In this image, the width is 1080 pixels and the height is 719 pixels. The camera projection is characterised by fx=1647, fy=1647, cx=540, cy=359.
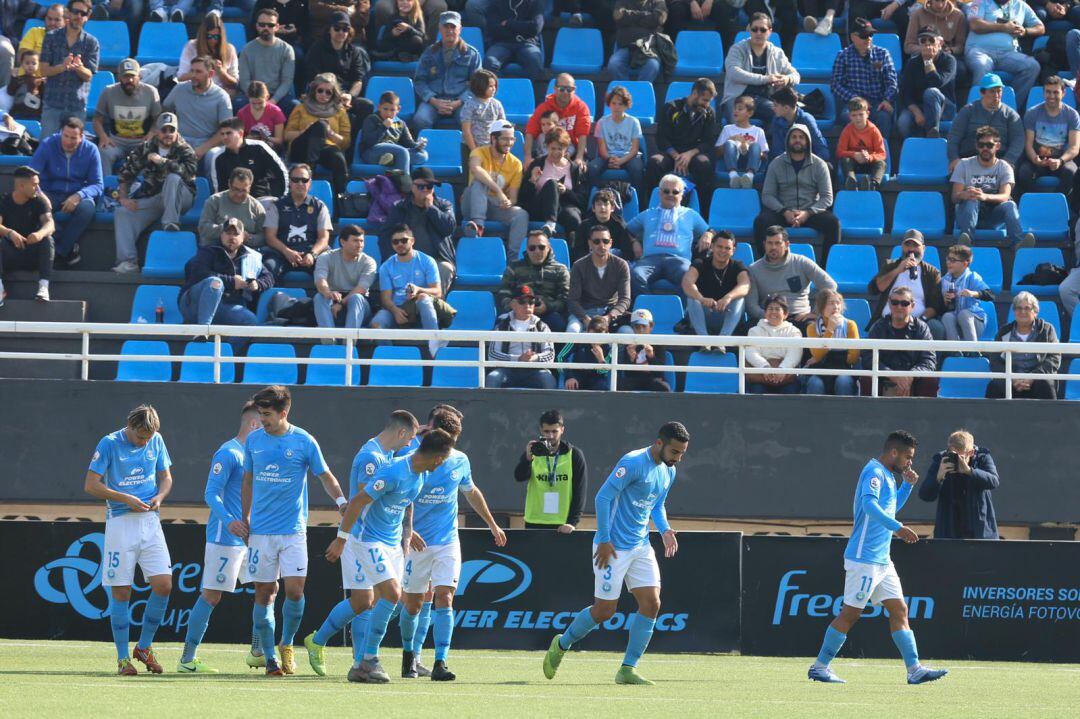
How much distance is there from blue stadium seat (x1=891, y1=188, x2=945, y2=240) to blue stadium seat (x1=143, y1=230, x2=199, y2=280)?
8390 millimetres

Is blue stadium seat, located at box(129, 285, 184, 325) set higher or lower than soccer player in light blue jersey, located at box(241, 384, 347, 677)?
higher

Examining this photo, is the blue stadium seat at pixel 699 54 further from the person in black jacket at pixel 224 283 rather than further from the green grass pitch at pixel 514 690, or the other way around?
the green grass pitch at pixel 514 690

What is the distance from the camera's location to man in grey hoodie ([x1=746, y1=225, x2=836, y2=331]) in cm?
1786

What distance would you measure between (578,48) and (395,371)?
22.5 ft

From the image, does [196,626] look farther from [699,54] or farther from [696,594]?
[699,54]

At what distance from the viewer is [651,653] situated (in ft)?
49.4

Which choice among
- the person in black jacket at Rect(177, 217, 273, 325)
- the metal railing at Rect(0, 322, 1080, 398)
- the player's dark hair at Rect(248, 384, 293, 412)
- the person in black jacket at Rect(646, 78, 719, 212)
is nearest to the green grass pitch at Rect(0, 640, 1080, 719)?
the player's dark hair at Rect(248, 384, 293, 412)

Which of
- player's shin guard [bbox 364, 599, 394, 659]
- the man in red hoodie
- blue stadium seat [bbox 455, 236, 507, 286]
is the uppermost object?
the man in red hoodie

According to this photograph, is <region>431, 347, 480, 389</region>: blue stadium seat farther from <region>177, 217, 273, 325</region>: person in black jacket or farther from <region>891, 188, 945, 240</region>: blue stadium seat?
<region>891, 188, 945, 240</region>: blue stadium seat

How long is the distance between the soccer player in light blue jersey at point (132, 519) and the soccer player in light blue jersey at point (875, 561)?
494 centimetres

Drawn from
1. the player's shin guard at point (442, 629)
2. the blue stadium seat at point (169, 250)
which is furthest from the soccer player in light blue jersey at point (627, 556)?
the blue stadium seat at point (169, 250)

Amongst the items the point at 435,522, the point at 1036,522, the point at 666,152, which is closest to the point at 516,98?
the point at 666,152

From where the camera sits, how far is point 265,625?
462 inches

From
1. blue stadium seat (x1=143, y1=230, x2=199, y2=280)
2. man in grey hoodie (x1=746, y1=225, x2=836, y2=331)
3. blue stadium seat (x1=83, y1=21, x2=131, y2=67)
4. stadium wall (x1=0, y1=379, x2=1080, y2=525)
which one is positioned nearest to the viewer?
stadium wall (x1=0, y1=379, x2=1080, y2=525)
